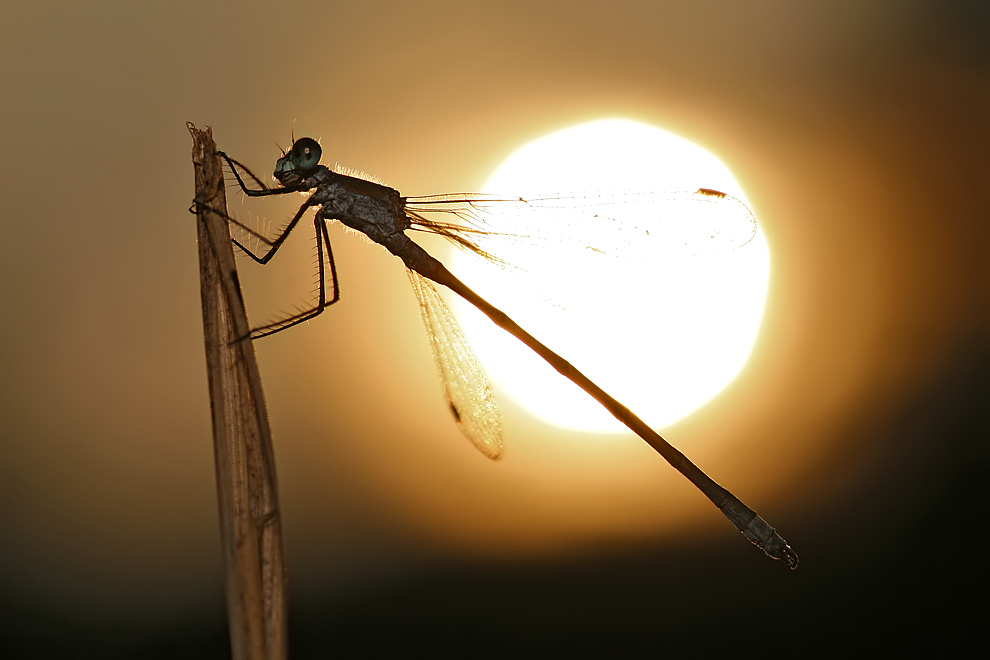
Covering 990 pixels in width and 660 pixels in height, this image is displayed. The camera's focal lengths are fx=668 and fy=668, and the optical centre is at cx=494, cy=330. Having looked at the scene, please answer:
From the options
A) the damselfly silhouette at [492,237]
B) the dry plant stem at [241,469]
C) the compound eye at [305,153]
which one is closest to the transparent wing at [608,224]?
the damselfly silhouette at [492,237]

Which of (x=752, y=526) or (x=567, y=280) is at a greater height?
(x=567, y=280)

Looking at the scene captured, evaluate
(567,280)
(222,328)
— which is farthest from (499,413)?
(222,328)

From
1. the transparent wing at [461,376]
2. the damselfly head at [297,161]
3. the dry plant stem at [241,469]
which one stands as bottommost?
the dry plant stem at [241,469]

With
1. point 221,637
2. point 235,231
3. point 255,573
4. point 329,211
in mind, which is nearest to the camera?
point 255,573

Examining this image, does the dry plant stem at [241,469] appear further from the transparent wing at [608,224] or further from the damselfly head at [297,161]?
the transparent wing at [608,224]

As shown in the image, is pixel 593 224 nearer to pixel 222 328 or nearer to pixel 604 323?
pixel 604 323

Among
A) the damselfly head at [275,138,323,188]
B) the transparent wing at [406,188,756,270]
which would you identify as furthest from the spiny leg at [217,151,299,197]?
the transparent wing at [406,188,756,270]

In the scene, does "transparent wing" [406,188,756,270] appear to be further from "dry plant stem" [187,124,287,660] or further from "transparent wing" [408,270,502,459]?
"dry plant stem" [187,124,287,660]
